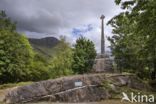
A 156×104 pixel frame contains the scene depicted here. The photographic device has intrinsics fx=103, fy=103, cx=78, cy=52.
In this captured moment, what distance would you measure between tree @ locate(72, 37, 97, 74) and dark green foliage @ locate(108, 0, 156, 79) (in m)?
5.44

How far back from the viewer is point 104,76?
7.65 m

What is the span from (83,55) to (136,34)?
14407 millimetres

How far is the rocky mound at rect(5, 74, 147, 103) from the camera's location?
20.1ft

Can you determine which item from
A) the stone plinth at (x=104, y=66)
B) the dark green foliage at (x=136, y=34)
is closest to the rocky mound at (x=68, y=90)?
the dark green foliage at (x=136, y=34)

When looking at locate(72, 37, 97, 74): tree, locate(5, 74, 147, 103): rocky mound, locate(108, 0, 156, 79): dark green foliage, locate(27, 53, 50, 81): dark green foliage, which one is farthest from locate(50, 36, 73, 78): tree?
locate(5, 74, 147, 103): rocky mound

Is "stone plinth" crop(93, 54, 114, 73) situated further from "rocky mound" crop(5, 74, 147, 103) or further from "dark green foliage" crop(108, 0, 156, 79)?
"rocky mound" crop(5, 74, 147, 103)

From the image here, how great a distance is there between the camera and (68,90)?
256 inches

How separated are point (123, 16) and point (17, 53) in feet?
46.1

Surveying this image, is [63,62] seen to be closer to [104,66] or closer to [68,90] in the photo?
[104,66]

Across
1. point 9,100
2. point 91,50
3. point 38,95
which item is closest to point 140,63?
point 91,50

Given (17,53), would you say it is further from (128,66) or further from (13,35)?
(128,66)

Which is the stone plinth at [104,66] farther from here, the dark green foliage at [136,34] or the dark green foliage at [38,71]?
the dark green foliage at [38,71]

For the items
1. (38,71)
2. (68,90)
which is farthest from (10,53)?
(68,90)

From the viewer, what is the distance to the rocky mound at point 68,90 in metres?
6.12
